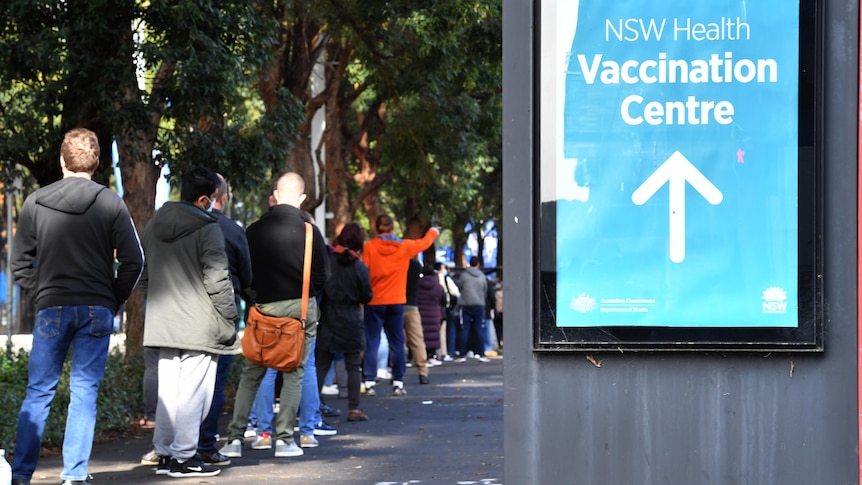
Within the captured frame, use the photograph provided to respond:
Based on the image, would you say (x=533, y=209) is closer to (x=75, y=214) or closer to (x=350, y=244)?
(x=75, y=214)

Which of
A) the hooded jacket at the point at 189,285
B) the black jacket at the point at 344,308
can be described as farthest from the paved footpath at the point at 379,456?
the hooded jacket at the point at 189,285

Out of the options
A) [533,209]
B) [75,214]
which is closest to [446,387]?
[75,214]

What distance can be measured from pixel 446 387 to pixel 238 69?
6.03 metres

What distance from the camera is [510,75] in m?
4.13

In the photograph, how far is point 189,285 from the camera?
830 cm

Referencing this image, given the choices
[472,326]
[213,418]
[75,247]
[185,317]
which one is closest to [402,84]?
[472,326]

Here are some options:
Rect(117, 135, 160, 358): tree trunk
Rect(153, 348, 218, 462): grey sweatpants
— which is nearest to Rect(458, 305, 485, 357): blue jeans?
Rect(117, 135, 160, 358): tree trunk

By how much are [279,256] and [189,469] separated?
172 centimetres

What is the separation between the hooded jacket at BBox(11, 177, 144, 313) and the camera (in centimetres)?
712

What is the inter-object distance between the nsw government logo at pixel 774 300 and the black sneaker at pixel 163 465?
5.34 metres

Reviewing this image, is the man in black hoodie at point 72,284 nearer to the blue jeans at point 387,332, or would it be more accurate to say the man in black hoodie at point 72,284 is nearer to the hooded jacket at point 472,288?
the blue jeans at point 387,332

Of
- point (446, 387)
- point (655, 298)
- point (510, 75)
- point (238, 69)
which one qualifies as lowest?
point (446, 387)

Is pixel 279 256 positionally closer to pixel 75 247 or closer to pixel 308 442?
pixel 308 442

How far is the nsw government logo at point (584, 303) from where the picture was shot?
4.06 m
